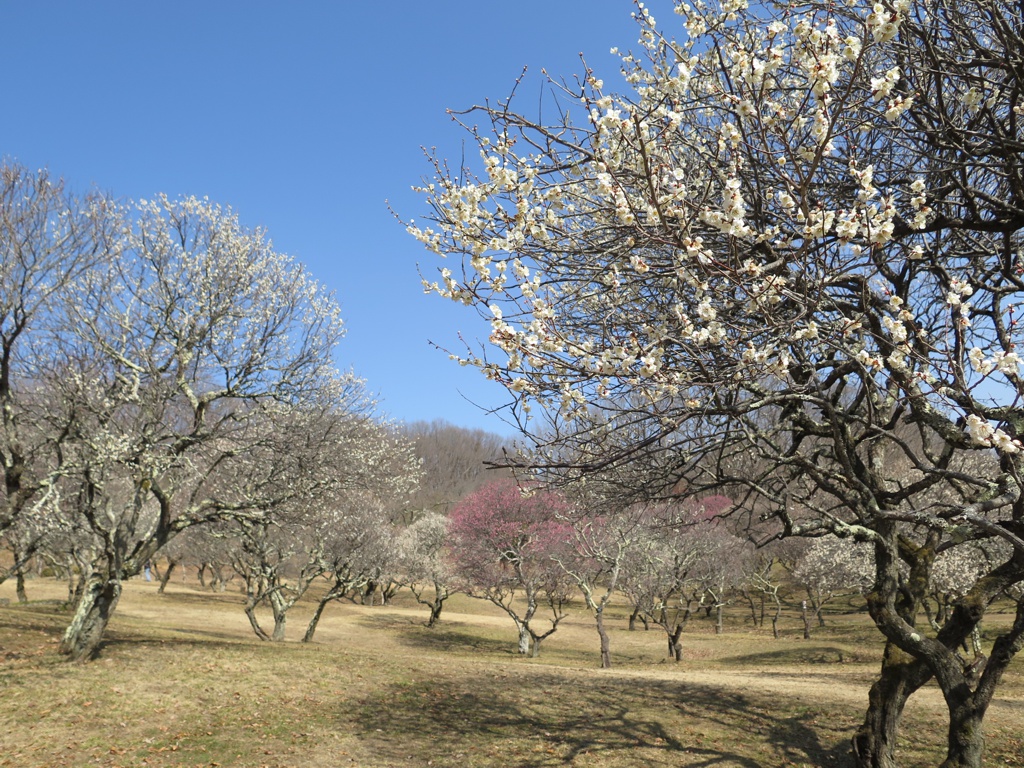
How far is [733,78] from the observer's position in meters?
4.53

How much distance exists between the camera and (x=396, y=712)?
11.7 metres

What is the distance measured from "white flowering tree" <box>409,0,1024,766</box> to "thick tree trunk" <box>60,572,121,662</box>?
451 inches

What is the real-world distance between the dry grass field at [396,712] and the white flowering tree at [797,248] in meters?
3.12

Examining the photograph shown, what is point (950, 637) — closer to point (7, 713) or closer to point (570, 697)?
point (570, 697)

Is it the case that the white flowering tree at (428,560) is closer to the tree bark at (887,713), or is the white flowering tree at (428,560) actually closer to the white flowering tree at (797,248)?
the tree bark at (887,713)

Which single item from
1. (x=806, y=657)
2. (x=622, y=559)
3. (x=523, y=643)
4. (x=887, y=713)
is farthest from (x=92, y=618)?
(x=806, y=657)

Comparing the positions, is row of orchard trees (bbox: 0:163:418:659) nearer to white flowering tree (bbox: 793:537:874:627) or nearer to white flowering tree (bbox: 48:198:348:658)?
white flowering tree (bbox: 48:198:348:658)

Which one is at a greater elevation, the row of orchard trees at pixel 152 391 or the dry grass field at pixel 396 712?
the row of orchard trees at pixel 152 391

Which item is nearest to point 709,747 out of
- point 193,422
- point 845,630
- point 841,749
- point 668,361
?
point 841,749

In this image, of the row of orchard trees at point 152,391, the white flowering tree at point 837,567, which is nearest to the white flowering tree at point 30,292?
Answer: the row of orchard trees at point 152,391

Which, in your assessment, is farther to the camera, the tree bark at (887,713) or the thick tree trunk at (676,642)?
the thick tree trunk at (676,642)

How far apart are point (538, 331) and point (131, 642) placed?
15580mm

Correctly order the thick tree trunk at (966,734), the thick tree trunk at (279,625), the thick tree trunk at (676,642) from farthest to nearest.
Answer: the thick tree trunk at (676,642)
the thick tree trunk at (279,625)
the thick tree trunk at (966,734)

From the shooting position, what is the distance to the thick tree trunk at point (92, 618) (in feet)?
43.0
